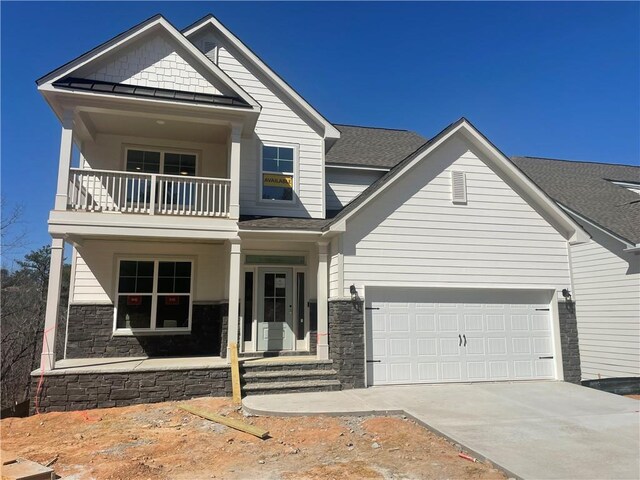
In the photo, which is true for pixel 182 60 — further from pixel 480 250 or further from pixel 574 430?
pixel 574 430

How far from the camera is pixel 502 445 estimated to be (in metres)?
5.56

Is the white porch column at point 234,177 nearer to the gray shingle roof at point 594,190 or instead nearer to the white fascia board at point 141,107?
the white fascia board at point 141,107

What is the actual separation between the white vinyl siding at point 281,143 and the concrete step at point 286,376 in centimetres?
410

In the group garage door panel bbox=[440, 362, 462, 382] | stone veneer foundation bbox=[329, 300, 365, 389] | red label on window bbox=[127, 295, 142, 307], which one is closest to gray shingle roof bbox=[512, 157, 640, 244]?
garage door panel bbox=[440, 362, 462, 382]

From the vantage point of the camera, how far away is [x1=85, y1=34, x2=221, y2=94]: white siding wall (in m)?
9.47

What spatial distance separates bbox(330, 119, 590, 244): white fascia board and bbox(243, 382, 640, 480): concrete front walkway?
3869 mm

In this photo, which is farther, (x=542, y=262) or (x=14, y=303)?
(x=14, y=303)

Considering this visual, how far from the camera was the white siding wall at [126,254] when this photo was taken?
10570 millimetres

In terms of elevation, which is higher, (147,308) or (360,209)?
(360,209)

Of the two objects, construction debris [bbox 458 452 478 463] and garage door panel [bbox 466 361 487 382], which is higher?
garage door panel [bbox 466 361 487 382]

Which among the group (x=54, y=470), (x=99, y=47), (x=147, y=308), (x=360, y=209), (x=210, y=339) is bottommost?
(x=54, y=470)

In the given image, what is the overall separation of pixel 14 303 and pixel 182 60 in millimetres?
20411

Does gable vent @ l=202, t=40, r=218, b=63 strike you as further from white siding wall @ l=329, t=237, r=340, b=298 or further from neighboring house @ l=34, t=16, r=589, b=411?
white siding wall @ l=329, t=237, r=340, b=298

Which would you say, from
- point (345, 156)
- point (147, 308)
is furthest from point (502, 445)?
point (345, 156)
